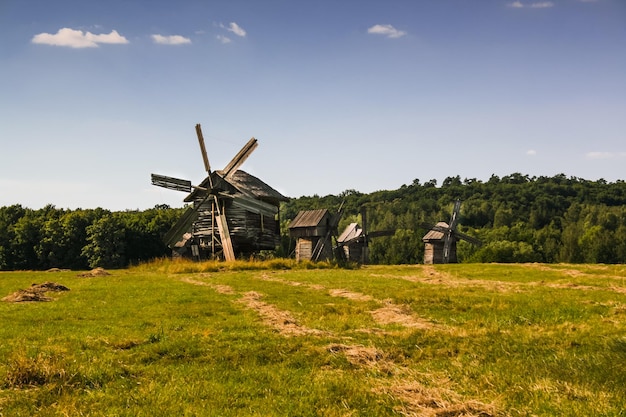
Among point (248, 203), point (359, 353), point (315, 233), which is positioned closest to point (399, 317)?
point (359, 353)

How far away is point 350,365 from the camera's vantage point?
32.8 feet

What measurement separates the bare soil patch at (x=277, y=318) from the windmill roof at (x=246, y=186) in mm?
24350

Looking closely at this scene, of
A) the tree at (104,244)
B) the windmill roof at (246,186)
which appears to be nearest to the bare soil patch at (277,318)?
the windmill roof at (246,186)

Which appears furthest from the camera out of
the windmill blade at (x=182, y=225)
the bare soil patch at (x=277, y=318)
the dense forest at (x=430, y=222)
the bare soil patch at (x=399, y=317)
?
the dense forest at (x=430, y=222)

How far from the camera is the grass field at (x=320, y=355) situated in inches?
309

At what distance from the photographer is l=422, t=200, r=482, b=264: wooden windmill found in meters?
61.6

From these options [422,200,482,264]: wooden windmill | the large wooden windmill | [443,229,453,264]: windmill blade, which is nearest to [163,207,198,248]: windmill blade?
the large wooden windmill

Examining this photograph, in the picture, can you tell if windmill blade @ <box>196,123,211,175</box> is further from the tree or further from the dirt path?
the tree

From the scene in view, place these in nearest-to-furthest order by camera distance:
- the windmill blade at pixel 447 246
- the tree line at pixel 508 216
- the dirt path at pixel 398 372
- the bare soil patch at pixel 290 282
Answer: the dirt path at pixel 398 372 → the bare soil patch at pixel 290 282 → the windmill blade at pixel 447 246 → the tree line at pixel 508 216

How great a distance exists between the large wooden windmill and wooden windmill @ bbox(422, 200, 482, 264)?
23.6 metres

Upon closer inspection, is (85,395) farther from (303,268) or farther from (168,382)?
(303,268)

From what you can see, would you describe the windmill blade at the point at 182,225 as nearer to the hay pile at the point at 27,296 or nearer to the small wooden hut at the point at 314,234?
the small wooden hut at the point at 314,234

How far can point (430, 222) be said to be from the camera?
122m

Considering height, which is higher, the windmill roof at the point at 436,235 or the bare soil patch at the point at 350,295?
the windmill roof at the point at 436,235
